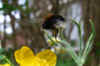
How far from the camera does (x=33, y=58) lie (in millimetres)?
488

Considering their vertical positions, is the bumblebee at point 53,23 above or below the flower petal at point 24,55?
above

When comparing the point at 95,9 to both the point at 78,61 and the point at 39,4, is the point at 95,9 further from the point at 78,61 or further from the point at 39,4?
the point at 78,61

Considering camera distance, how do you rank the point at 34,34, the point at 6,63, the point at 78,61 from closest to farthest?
the point at 78,61, the point at 6,63, the point at 34,34

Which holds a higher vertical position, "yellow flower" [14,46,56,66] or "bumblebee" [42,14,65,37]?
"bumblebee" [42,14,65,37]

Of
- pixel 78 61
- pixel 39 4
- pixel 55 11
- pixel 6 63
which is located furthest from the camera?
pixel 39 4

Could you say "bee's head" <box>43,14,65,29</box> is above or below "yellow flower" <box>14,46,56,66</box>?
above

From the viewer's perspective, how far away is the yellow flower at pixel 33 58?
0.46 metres

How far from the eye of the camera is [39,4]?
188 cm

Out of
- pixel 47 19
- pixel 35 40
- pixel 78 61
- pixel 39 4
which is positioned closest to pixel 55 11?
pixel 35 40

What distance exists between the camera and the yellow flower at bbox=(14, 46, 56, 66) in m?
0.46

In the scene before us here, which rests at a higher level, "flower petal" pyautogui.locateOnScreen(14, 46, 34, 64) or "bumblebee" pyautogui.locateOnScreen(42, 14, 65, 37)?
"bumblebee" pyautogui.locateOnScreen(42, 14, 65, 37)

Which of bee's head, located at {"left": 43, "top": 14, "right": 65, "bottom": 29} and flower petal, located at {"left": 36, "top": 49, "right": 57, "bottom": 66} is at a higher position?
bee's head, located at {"left": 43, "top": 14, "right": 65, "bottom": 29}

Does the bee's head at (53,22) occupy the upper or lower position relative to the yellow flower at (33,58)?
upper

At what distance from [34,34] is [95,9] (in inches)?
A: 18.8
